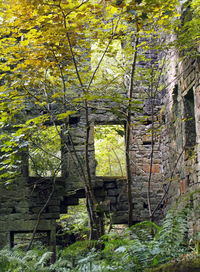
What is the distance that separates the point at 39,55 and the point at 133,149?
433 centimetres

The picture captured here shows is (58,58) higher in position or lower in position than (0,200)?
higher

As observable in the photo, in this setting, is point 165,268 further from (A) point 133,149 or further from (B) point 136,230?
(A) point 133,149

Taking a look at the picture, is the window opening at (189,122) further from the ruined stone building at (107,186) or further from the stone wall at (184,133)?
the ruined stone building at (107,186)

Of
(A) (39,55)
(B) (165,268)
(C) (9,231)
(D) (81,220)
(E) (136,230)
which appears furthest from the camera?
(D) (81,220)

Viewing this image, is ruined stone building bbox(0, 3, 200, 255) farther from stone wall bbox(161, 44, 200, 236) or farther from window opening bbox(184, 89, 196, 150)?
window opening bbox(184, 89, 196, 150)

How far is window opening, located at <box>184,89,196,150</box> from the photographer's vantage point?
663cm

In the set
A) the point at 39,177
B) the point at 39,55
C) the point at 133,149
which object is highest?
the point at 39,55

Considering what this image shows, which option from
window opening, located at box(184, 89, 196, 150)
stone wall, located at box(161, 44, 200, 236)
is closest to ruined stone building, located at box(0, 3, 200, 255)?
stone wall, located at box(161, 44, 200, 236)

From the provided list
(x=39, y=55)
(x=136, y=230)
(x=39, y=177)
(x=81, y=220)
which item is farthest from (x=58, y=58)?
(x=81, y=220)

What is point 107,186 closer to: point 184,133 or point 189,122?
point 184,133

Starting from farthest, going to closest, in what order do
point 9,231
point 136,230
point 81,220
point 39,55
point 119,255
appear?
point 81,220, point 9,231, point 39,55, point 136,230, point 119,255

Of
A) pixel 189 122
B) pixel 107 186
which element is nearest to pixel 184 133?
pixel 189 122

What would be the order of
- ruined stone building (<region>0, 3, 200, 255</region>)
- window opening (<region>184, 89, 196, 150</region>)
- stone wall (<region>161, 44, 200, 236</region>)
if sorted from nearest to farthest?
stone wall (<region>161, 44, 200, 236</region>), window opening (<region>184, 89, 196, 150</region>), ruined stone building (<region>0, 3, 200, 255</region>)

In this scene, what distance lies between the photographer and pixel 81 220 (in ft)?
32.9
